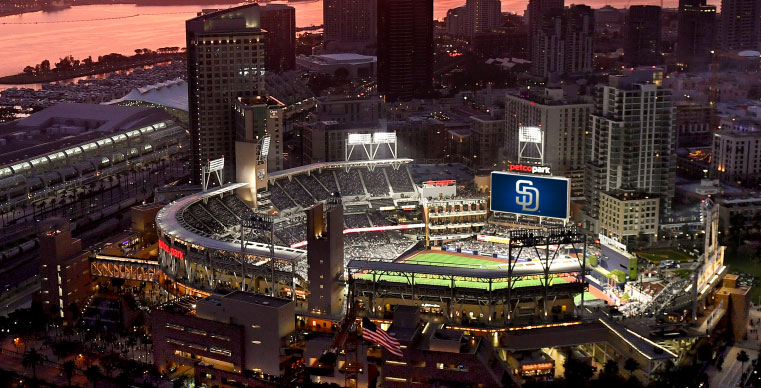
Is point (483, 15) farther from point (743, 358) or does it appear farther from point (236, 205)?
point (743, 358)

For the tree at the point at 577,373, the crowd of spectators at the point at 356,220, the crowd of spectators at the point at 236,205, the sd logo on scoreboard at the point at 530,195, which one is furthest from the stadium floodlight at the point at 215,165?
the tree at the point at 577,373

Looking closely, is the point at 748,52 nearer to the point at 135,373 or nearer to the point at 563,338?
the point at 563,338

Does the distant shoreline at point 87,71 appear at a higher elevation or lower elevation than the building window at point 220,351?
higher

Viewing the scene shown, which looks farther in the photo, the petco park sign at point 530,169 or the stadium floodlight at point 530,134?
the stadium floodlight at point 530,134

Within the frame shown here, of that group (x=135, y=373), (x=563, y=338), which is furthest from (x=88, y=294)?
(x=563, y=338)

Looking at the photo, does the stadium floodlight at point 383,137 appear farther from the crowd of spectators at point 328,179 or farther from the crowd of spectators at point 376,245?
the crowd of spectators at point 376,245

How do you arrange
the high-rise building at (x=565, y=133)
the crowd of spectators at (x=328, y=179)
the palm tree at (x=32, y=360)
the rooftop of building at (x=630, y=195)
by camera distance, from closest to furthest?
the palm tree at (x=32, y=360), the rooftop of building at (x=630, y=195), the crowd of spectators at (x=328, y=179), the high-rise building at (x=565, y=133)
